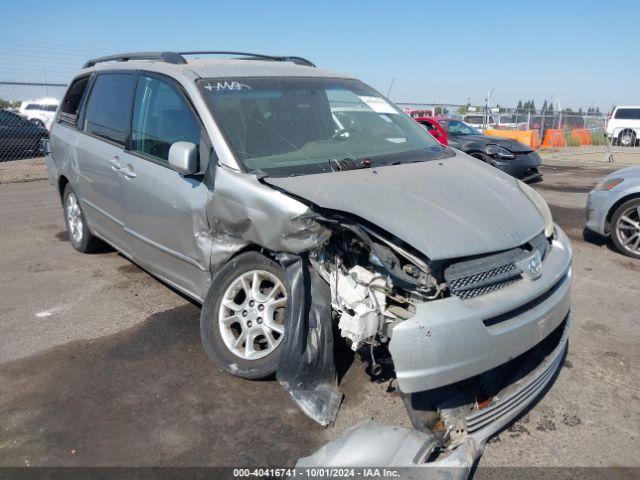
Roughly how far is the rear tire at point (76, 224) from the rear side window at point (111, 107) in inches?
35.9

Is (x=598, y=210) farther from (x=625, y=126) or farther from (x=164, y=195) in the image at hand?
(x=625, y=126)

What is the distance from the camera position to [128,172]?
4.36 metres

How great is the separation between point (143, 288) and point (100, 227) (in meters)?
0.75

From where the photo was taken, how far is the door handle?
4297 millimetres

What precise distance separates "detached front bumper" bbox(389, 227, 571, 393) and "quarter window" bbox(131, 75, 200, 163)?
203 centimetres

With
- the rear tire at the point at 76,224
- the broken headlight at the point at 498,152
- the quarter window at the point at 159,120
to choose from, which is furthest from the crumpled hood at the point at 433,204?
the broken headlight at the point at 498,152

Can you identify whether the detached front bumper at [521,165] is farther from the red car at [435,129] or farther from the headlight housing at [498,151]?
the red car at [435,129]

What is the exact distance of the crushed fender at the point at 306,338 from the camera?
307cm

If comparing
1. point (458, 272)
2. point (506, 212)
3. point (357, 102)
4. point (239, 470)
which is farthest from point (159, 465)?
point (357, 102)

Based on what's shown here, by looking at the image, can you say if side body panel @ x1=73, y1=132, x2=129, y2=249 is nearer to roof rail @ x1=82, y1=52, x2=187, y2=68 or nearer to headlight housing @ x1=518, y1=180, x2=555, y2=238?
roof rail @ x1=82, y1=52, x2=187, y2=68

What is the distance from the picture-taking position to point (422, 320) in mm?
2523

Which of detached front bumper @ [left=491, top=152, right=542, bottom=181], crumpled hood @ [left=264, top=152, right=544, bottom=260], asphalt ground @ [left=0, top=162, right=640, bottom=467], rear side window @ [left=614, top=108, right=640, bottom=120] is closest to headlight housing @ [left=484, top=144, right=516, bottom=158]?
detached front bumper @ [left=491, top=152, right=542, bottom=181]

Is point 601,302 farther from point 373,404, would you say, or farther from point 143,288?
point 143,288

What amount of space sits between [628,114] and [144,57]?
25.8 m
